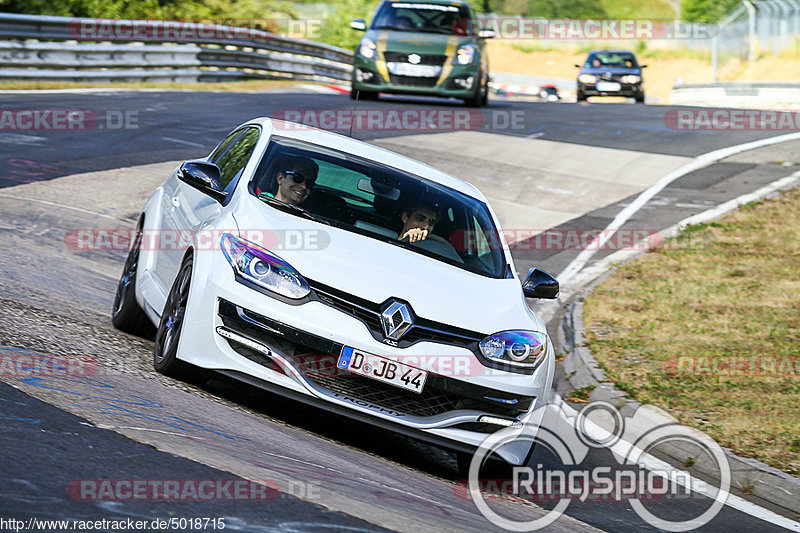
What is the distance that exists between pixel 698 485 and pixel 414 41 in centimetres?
1566

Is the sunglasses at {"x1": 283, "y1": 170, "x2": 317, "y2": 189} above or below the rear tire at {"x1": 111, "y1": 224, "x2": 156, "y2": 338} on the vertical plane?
above

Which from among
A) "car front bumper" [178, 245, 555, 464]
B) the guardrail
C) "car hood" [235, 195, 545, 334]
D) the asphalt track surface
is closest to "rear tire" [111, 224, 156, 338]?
the asphalt track surface

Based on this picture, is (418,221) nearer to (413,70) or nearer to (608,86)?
(413,70)

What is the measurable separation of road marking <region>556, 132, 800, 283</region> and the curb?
1027 mm

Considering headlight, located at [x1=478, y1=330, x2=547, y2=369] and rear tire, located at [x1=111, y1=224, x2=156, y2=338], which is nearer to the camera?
headlight, located at [x1=478, y1=330, x2=547, y2=369]

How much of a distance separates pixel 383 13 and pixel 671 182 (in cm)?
785

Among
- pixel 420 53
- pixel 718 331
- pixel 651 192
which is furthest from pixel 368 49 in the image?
pixel 718 331

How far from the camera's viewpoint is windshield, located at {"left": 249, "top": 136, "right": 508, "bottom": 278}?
6312 mm

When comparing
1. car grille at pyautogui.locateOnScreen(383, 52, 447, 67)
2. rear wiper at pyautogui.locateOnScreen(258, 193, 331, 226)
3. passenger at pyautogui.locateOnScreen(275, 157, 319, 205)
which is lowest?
car grille at pyautogui.locateOnScreen(383, 52, 447, 67)

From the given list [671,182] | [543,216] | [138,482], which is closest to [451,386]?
[138,482]

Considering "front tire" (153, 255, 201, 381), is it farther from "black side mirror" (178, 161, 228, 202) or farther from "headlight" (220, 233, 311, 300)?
"black side mirror" (178, 161, 228, 202)

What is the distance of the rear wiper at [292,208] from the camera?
6148 millimetres

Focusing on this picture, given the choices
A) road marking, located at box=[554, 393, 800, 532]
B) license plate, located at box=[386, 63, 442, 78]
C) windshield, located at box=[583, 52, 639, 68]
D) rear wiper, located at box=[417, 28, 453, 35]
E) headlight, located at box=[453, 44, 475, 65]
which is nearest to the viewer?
road marking, located at box=[554, 393, 800, 532]

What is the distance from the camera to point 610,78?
32.2 m
